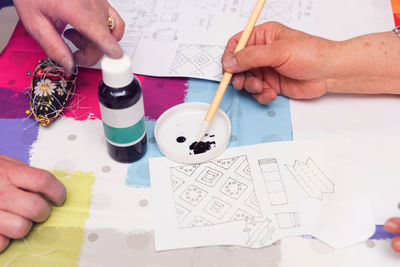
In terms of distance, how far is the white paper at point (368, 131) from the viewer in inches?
33.8

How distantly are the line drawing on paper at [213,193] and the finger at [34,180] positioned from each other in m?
0.24

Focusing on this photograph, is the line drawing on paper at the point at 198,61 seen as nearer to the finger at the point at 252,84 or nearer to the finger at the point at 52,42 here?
the finger at the point at 252,84

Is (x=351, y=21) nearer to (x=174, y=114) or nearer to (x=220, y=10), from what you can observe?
(x=220, y=10)

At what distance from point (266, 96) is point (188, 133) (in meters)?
0.21

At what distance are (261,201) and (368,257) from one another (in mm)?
220

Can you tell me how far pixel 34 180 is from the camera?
2.53 ft

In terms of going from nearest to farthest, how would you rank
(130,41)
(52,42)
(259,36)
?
(52,42)
(259,36)
(130,41)

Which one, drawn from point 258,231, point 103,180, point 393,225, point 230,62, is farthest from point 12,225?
point 393,225

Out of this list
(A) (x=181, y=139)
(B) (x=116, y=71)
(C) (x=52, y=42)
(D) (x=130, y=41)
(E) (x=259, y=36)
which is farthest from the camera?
(D) (x=130, y=41)

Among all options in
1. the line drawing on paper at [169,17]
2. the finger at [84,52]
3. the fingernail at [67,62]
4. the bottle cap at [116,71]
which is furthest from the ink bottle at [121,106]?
the line drawing on paper at [169,17]

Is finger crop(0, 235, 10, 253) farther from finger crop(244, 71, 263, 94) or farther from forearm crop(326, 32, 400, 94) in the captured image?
forearm crop(326, 32, 400, 94)

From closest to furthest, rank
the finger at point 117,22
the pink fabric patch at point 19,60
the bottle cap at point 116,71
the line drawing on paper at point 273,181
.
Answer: the bottle cap at point 116,71
the line drawing on paper at point 273,181
the finger at point 117,22
the pink fabric patch at point 19,60

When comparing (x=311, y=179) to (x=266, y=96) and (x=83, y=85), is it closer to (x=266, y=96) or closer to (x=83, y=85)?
(x=266, y=96)

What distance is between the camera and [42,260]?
77cm
